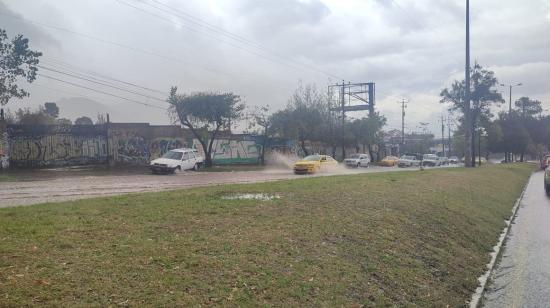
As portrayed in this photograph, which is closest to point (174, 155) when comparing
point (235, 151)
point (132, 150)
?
point (132, 150)

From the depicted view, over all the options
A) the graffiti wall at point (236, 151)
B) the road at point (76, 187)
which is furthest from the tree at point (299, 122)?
the road at point (76, 187)

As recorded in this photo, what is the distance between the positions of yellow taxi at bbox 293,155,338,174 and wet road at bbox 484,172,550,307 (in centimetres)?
1671

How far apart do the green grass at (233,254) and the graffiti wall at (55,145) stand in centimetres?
2156

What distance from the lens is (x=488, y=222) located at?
14.2 metres

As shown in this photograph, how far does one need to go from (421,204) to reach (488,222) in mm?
2541

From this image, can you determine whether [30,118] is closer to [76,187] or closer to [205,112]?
[205,112]

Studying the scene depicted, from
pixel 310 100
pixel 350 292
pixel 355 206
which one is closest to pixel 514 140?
pixel 310 100

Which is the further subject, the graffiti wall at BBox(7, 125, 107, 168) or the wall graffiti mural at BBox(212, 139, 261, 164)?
the wall graffiti mural at BBox(212, 139, 261, 164)

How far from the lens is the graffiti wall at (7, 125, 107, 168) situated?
28797 millimetres

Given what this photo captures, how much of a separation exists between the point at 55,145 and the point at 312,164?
16.8 meters

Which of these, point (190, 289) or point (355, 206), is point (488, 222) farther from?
point (190, 289)

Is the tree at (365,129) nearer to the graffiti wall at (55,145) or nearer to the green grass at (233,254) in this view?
A: the graffiti wall at (55,145)

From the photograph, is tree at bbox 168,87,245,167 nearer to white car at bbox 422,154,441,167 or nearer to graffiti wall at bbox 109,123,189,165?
graffiti wall at bbox 109,123,189,165

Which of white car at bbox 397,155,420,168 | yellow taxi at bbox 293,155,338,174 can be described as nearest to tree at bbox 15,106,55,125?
yellow taxi at bbox 293,155,338,174
